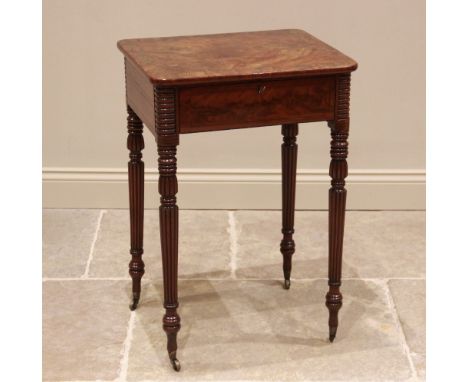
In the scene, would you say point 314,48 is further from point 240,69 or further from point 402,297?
point 402,297

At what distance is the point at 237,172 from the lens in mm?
4156

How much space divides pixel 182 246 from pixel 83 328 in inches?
29.5

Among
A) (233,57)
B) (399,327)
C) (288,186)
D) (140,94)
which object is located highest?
(233,57)

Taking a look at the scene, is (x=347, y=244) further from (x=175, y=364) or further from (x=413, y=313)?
(x=175, y=364)

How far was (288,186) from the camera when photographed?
3.41 m

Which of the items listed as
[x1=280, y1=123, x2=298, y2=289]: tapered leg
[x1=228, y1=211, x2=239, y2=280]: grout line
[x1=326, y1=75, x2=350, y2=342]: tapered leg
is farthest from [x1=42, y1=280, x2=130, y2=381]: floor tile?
[x1=326, y1=75, x2=350, y2=342]: tapered leg

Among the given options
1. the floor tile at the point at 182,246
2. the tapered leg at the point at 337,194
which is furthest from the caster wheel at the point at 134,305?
the tapered leg at the point at 337,194

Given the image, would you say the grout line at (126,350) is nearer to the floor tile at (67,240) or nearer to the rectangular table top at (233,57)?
the floor tile at (67,240)

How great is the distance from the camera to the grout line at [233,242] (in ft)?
12.1

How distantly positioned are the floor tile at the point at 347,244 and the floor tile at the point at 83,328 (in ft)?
1.69

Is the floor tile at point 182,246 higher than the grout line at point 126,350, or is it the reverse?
the floor tile at point 182,246

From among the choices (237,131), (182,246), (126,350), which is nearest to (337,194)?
(126,350)

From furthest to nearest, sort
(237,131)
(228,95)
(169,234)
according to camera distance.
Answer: (237,131)
(169,234)
(228,95)

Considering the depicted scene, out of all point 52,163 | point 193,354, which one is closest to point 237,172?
point 52,163
